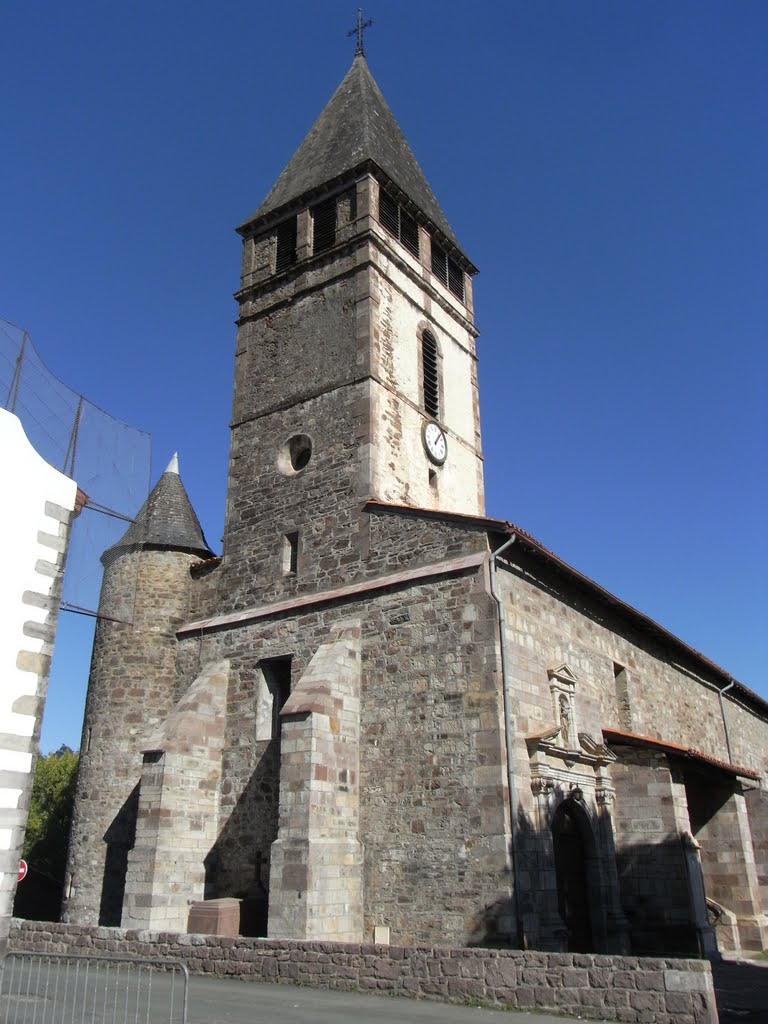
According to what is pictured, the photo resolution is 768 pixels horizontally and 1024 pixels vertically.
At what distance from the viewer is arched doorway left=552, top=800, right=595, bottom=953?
1318 cm

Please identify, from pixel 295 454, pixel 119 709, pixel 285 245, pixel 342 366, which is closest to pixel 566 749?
pixel 295 454

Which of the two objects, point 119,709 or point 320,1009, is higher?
point 119,709

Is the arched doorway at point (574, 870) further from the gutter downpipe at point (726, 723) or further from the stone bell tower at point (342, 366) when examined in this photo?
the gutter downpipe at point (726, 723)

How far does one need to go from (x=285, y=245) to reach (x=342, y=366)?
500cm

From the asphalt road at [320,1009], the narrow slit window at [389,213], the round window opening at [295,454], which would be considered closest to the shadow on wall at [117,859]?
the asphalt road at [320,1009]

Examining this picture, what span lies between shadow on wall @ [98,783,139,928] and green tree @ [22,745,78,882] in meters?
16.0

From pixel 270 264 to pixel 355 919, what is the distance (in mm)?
14892

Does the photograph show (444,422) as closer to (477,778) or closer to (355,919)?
(477,778)

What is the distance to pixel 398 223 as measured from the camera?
20.1 metres

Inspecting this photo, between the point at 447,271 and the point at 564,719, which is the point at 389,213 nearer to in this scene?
the point at 447,271

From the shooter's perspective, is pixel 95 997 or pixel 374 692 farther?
pixel 374 692

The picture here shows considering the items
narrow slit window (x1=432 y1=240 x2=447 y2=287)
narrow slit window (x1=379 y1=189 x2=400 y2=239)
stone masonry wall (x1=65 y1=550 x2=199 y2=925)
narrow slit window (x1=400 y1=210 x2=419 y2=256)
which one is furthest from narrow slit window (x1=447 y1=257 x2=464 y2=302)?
stone masonry wall (x1=65 y1=550 x2=199 y2=925)

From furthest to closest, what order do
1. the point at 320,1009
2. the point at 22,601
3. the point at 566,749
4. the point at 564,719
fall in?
the point at 564,719, the point at 566,749, the point at 320,1009, the point at 22,601

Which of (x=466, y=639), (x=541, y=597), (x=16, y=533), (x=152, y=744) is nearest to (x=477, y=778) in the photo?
(x=466, y=639)
